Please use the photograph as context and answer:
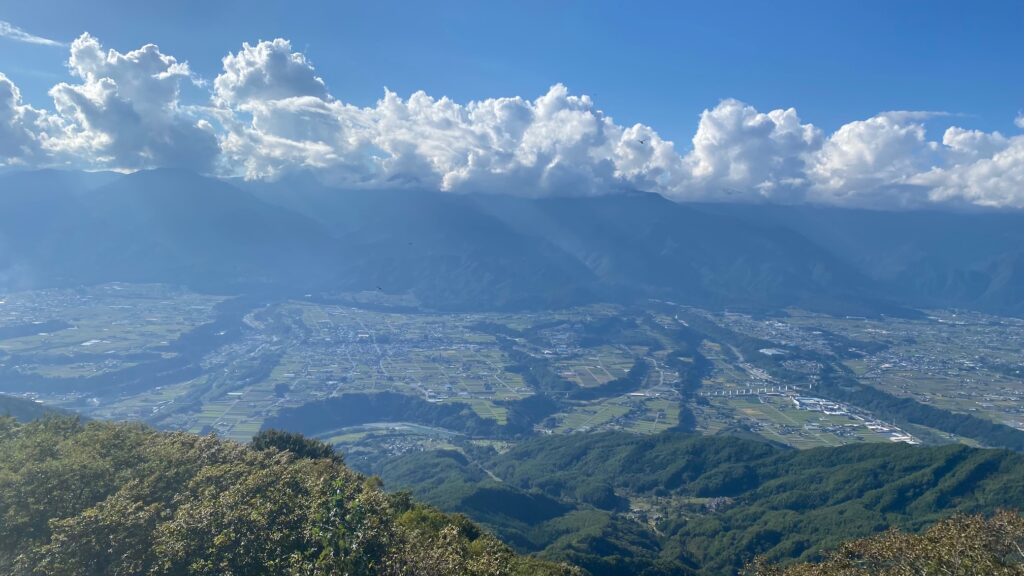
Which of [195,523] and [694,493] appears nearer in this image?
[195,523]

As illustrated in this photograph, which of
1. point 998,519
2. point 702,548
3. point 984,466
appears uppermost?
point 998,519

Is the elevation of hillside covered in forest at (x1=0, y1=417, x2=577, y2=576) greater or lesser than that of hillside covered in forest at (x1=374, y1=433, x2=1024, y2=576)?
greater

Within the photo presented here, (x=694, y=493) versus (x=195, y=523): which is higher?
(x=195, y=523)

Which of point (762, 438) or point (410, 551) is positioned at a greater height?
point (410, 551)

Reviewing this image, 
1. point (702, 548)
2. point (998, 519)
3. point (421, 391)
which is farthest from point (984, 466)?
point (421, 391)

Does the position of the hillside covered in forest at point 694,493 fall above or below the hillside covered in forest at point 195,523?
below

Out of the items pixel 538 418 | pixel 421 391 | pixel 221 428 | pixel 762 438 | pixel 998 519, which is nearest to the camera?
pixel 998 519

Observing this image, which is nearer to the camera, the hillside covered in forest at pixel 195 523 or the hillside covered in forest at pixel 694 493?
the hillside covered in forest at pixel 195 523

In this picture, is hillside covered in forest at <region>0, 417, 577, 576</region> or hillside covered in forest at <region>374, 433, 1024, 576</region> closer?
hillside covered in forest at <region>0, 417, 577, 576</region>

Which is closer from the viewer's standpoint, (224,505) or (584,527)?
(224,505)

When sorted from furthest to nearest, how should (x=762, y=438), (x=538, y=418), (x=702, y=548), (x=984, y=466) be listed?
(x=538, y=418) → (x=762, y=438) → (x=984, y=466) → (x=702, y=548)

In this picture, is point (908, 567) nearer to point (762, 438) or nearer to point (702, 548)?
point (702, 548)
